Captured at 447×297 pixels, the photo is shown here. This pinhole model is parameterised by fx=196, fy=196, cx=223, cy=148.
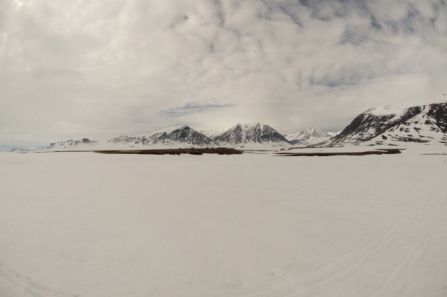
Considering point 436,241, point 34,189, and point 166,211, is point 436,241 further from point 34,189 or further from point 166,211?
Result: point 34,189

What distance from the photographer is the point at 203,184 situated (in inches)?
682

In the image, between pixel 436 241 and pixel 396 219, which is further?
pixel 396 219

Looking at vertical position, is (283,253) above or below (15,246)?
below

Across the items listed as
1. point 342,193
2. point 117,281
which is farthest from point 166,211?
point 342,193

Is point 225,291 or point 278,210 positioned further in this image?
point 278,210

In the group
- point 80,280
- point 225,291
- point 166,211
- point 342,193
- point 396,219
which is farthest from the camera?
point 342,193

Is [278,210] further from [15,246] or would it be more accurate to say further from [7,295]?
[15,246]

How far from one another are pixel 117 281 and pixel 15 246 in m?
4.98

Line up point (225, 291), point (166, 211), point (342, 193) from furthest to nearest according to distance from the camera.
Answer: point (342, 193) → point (166, 211) → point (225, 291)

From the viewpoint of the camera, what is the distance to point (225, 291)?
512cm

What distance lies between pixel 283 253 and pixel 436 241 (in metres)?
6.26

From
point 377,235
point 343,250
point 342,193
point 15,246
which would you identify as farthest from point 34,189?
point 342,193

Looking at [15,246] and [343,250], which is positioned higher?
[15,246]

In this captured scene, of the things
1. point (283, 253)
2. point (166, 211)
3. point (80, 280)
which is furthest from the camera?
point (166, 211)
